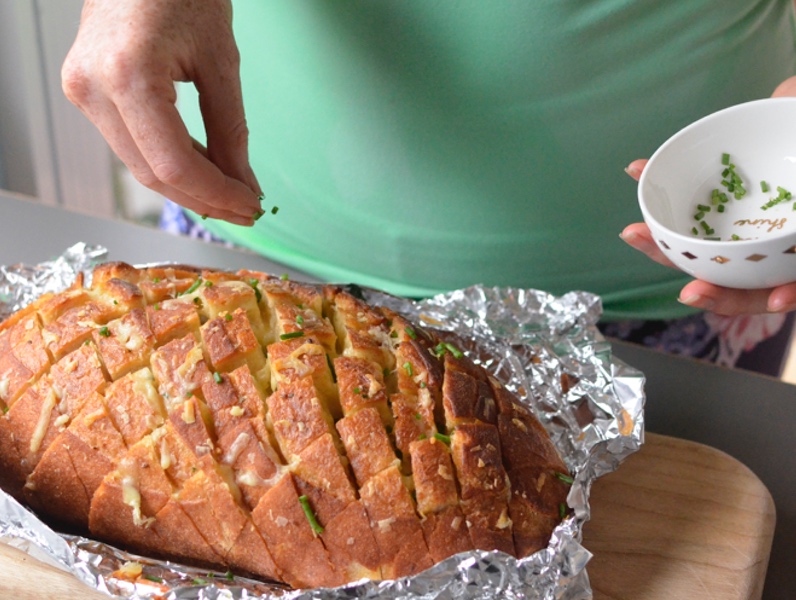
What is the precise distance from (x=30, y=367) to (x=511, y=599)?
0.93 m

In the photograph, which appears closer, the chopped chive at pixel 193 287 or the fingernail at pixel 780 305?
the fingernail at pixel 780 305

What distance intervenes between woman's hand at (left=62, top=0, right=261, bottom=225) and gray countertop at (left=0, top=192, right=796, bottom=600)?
79cm

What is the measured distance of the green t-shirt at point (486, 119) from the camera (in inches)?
66.4

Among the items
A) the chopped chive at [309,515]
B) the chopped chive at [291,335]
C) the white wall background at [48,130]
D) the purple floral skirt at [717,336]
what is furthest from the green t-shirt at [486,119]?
the white wall background at [48,130]

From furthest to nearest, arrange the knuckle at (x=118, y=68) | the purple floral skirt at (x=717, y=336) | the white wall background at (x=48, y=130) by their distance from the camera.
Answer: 1. the white wall background at (x=48, y=130)
2. the purple floral skirt at (x=717, y=336)
3. the knuckle at (x=118, y=68)

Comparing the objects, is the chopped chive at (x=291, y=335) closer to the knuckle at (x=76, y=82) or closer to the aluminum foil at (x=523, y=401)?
the aluminum foil at (x=523, y=401)

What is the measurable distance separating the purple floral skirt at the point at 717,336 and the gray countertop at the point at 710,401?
9 centimetres

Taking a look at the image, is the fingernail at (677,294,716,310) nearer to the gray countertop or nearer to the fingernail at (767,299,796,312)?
the fingernail at (767,299,796,312)

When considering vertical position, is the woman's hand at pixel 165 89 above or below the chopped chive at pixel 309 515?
above

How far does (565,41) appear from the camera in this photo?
167cm

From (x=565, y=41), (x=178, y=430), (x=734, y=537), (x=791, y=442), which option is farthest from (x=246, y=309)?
(x=791, y=442)

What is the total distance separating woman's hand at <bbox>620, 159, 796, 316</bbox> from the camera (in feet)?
4.32

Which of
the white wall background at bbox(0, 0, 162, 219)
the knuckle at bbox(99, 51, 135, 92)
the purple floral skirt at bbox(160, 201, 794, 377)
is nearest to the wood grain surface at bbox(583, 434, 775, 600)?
the purple floral skirt at bbox(160, 201, 794, 377)

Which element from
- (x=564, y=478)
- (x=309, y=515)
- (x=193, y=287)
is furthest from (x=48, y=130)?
(x=564, y=478)
